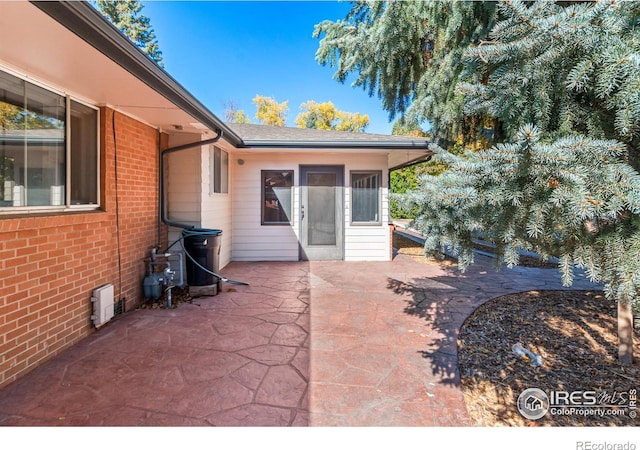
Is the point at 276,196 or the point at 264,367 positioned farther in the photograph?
the point at 276,196

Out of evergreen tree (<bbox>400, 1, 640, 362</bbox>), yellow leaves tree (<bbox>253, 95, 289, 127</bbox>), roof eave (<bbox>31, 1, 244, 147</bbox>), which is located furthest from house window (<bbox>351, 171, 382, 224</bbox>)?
yellow leaves tree (<bbox>253, 95, 289, 127</bbox>)

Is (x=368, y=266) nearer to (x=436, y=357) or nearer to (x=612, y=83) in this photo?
(x=436, y=357)

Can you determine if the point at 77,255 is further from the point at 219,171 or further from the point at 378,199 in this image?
the point at 378,199

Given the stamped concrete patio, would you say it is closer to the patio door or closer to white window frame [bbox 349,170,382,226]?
the patio door

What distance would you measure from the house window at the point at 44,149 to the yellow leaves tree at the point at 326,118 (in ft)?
81.3

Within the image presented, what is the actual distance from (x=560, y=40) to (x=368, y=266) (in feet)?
17.6

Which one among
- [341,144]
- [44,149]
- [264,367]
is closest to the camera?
[264,367]

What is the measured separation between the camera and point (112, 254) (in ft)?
12.3

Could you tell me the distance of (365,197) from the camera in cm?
730

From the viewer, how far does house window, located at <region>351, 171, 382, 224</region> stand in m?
7.27

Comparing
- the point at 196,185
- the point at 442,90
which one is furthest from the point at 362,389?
the point at 442,90

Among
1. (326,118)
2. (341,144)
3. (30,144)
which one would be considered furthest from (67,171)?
(326,118)

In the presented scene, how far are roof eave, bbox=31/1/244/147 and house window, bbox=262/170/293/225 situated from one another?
377cm

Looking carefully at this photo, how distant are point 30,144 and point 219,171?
3.65 metres
